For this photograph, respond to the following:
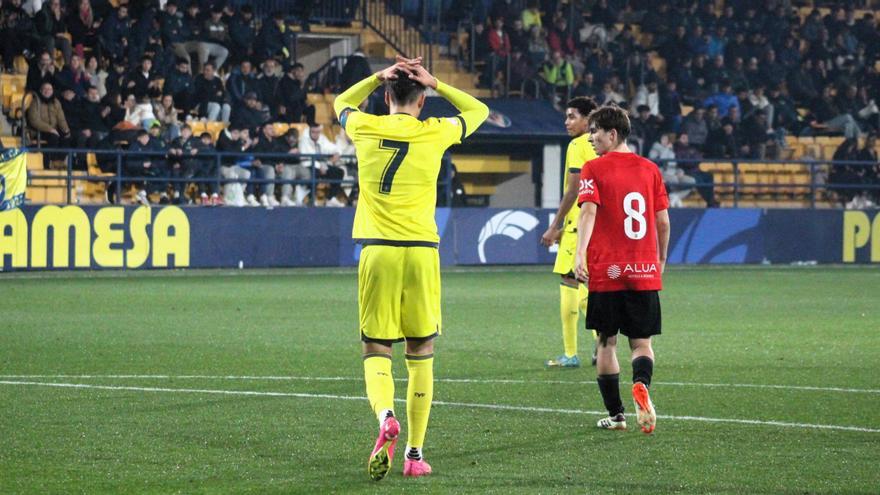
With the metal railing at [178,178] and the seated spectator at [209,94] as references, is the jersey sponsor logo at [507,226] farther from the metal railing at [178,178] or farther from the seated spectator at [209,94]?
the seated spectator at [209,94]

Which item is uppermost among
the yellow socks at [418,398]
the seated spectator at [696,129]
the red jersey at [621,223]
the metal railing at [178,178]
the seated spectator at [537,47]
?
the seated spectator at [537,47]

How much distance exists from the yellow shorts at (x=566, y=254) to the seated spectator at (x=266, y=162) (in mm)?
13845

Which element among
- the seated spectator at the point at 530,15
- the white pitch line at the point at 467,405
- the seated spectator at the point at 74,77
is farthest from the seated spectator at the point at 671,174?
the white pitch line at the point at 467,405

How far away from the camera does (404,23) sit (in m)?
33.7

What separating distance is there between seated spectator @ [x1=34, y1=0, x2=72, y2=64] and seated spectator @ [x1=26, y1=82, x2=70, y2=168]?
1.18 meters

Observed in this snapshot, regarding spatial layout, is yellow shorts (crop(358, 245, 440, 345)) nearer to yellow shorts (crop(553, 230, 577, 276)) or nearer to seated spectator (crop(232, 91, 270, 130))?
yellow shorts (crop(553, 230, 577, 276))

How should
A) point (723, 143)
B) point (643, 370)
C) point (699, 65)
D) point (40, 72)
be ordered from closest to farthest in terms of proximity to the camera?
1. point (643, 370)
2. point (40, 72)
3. point (723, 143)
4. point (699, 65)

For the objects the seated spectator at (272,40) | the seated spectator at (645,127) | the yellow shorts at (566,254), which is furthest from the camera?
the seated spectator at (645,127)

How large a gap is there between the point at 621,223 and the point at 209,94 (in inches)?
775

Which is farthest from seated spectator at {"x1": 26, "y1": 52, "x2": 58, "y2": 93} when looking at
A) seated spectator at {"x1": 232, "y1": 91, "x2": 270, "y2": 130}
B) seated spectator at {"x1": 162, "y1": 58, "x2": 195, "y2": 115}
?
seated spectator at {"x1": 232, "y1": 91, "x2": 270, "y2": 130}

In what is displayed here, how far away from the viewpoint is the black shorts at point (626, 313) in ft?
27.0

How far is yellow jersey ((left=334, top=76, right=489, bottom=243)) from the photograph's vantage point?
23.3ft

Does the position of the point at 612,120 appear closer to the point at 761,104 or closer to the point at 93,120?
the point at 93,120

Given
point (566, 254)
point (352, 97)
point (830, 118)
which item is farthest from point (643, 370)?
point (830, 118)
